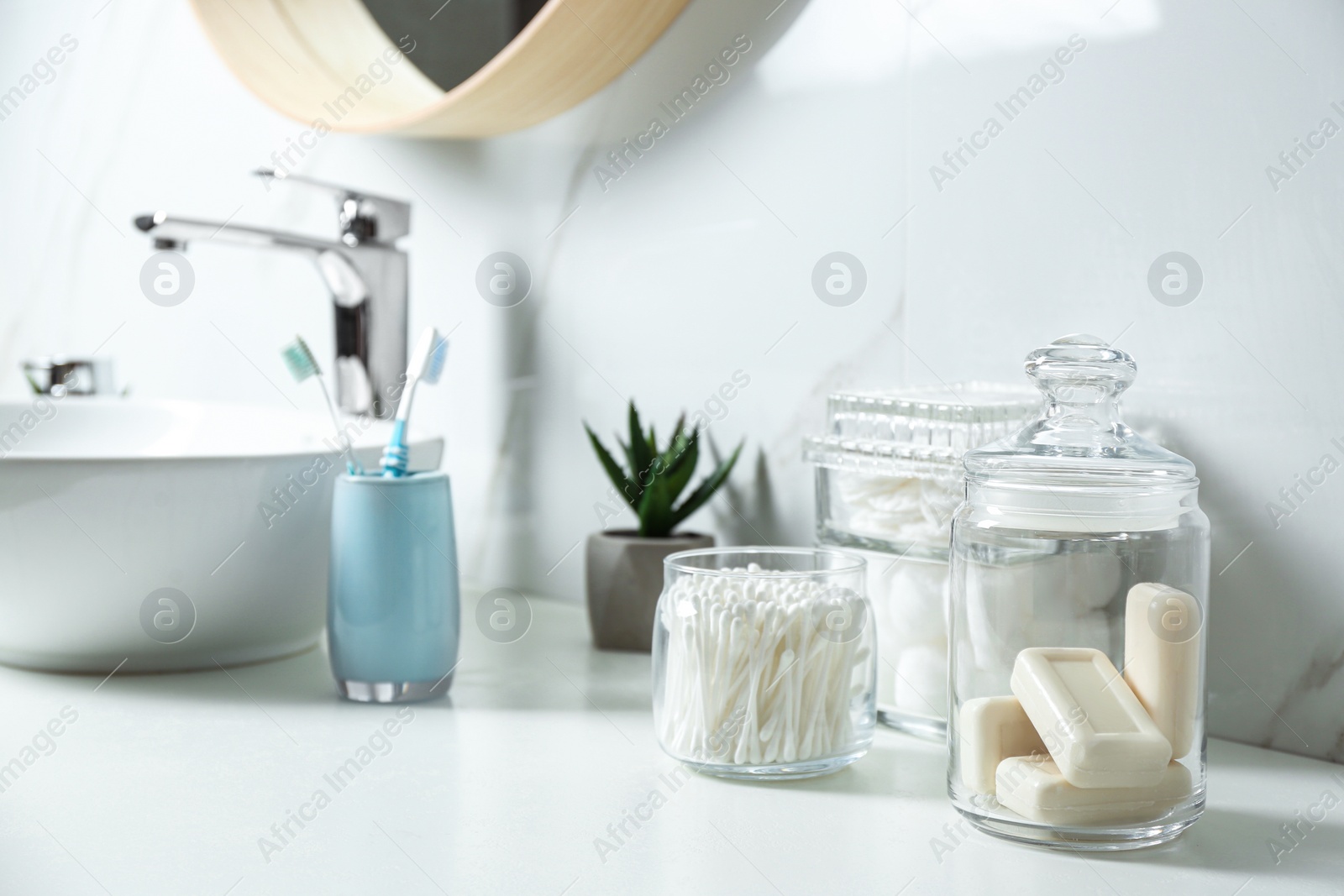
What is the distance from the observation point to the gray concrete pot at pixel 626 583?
0.78 metres

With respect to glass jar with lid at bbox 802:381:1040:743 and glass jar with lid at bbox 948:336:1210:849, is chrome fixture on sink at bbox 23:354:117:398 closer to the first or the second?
glass jar with lid at bbox 802:381:1040:743

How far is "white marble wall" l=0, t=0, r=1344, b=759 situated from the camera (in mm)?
578

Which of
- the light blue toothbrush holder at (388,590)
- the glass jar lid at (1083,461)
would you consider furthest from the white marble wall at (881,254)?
the light blue toothbrush holder at (388,590)

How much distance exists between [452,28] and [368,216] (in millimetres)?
168

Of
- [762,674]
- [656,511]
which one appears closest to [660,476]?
[656,511]

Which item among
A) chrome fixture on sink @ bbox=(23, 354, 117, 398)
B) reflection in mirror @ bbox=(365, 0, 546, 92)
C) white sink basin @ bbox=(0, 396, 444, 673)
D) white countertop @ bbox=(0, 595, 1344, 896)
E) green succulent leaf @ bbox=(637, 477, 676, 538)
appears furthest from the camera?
chrome fixture on sink @ bbox=(23, 354, 117, 398)

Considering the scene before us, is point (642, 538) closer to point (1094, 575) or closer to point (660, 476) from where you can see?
point (660, 476)

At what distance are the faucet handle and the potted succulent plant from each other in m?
0.27

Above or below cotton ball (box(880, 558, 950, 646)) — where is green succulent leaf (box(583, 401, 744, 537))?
above

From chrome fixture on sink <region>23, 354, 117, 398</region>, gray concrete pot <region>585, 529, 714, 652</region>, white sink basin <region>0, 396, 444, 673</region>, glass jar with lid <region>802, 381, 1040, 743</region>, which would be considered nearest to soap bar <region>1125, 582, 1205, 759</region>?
glass jar with lid <region>802, 381, 1040, 743</region>

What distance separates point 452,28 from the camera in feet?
3.22

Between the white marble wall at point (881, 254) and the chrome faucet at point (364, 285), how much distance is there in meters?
0.07

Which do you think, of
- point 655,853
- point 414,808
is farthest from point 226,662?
point 655,853

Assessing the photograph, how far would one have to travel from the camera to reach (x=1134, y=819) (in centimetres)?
46
